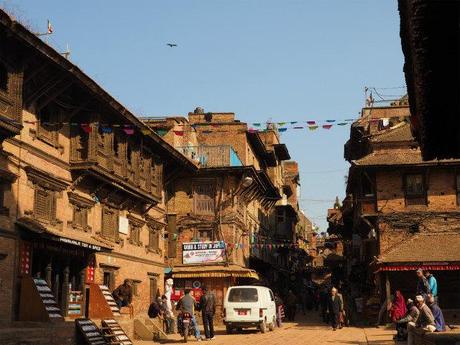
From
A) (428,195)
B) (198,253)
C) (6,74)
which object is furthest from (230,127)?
(6,74)

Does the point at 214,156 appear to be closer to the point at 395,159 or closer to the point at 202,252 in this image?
the point at 202,252

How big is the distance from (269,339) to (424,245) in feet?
42.2

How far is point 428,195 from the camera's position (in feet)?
113

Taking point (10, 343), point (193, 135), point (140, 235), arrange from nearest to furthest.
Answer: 1. point (10, 343)
2. point (140, 235)
3. point (193, 135)

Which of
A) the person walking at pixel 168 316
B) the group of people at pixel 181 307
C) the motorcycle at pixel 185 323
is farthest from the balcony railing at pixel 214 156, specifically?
the motorcycle at pixel 185 323

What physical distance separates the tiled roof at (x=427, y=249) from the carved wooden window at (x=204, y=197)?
11830 mm

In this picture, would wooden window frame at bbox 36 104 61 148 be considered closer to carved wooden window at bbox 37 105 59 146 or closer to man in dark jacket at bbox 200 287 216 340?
carved wooden window at bbox 37 105 59 146

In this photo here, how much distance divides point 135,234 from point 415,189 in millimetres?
14861

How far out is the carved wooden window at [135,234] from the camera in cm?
3056

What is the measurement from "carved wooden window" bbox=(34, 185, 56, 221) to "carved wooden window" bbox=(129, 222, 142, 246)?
26.6 ft

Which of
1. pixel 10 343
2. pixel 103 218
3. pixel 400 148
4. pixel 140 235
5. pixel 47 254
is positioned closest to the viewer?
pixel 10 343

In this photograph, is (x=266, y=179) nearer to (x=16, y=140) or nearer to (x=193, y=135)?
(x=193, y=135)

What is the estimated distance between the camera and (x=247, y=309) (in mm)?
27688

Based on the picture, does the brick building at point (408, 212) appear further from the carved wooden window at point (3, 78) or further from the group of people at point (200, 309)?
the carved wooden window at point (3, 78)
